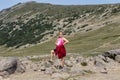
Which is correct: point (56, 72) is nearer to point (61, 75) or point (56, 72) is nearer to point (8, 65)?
point (61, 75)

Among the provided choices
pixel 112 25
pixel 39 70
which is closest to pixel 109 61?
pixel 39 70

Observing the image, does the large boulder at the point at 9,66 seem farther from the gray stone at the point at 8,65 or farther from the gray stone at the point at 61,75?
the gray stone at the point at 61,75

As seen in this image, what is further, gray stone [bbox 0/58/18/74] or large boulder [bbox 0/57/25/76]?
gray stone [bbox 0/58/18/74]

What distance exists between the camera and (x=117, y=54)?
37438 millimetres

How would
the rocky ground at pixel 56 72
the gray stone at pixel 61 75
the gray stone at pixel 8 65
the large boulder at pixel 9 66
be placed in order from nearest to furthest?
the gray stone at pixel 61 75 → the rocky ground at pixel 56 72 → the large boulder at pixel 9 66 → the gray stone at pixel 8 65

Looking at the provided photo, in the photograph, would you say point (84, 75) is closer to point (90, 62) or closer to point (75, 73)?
point (75, 73)

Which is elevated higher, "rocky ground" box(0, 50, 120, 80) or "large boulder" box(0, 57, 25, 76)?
"large boulder" box(0, 57, 25, 76)

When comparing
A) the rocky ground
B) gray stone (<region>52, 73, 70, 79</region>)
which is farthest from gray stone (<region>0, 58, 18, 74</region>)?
gray stone (<region>52, 73, 70, 79</region>)

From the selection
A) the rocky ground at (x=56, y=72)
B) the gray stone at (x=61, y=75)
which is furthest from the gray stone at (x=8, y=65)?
the gray stone at (x=61, y=75)

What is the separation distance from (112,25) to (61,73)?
14955cm

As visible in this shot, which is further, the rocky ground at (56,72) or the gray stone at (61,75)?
the rocky ground at (56,72)

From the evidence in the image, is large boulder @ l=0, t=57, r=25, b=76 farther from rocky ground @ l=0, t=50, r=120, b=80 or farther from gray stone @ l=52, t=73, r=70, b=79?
gray stone @ l=52, t=73, r=70, b=79

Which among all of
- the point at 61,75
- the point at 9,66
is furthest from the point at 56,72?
the point at 9,66

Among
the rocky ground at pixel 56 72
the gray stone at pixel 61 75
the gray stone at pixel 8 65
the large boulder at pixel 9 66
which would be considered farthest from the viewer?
the gray stone at pixel 8 65
